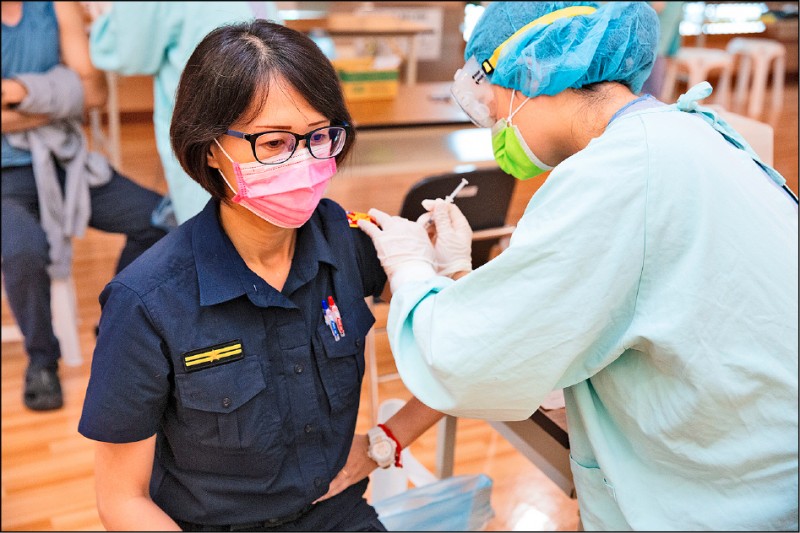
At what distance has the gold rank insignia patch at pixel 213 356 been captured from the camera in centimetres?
123

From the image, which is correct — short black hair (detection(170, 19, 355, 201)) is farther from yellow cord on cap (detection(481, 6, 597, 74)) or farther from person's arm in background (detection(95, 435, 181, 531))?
person's arm in background (detection(95, 435, 181, 531))

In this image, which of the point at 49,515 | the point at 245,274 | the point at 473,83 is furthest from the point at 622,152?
the point at 49,515

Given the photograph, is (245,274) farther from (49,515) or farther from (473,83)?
(49,515)

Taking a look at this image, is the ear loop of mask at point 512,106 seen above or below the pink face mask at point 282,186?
above

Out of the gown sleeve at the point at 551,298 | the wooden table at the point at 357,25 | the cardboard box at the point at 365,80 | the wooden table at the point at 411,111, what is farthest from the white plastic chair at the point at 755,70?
the gown sleeve at the point at 551,298

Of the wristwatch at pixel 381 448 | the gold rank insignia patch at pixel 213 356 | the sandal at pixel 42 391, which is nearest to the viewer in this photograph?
the gold rank insignia patch at pixel 213 356

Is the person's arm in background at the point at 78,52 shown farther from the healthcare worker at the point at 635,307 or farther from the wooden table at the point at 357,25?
the healthcare worker at the point at 635,307

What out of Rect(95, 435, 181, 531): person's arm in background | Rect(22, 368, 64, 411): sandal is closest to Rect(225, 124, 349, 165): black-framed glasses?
Rect(95, 435, 181, 531): person's arm in background

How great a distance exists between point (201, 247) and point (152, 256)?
7 centimetres

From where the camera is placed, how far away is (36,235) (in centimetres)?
271

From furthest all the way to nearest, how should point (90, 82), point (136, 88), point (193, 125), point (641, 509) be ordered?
1. point (136, 88)
2. point (90, 82)
3. point (193, 125)
4. point (641, 509)

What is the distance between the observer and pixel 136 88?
5.92m

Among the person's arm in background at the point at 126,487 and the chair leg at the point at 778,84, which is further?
the chair leg at the point at 778,84

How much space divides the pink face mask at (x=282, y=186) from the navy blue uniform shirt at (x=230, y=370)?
84mm
